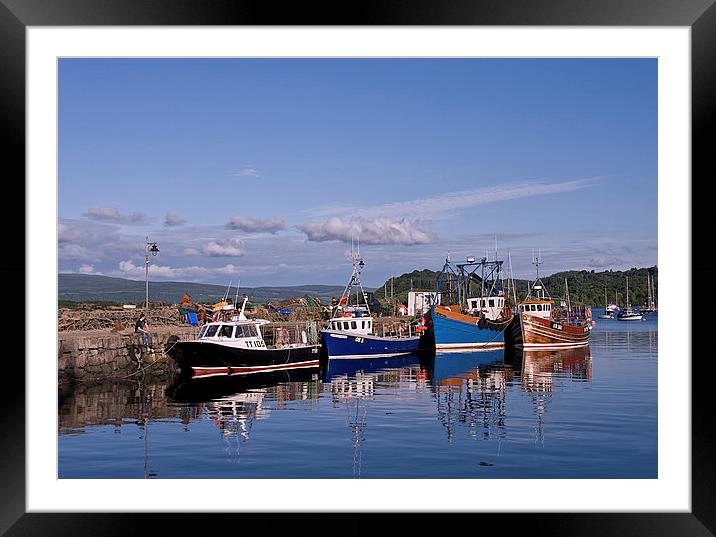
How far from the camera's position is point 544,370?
18578 millimetres

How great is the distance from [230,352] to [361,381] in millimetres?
2845

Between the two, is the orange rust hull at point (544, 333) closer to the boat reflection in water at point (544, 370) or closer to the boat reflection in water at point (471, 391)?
the boat reflection in water at point (544, 370)

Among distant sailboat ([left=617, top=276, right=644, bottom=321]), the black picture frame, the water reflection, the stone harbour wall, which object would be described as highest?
the black picture frame

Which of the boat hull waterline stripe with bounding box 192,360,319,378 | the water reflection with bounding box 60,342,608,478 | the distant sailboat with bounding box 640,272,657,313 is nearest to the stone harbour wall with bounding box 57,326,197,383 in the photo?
the water reflection with bounding box 60,342,608,478

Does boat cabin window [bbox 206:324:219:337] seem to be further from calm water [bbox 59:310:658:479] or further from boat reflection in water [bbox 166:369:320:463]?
calm water [bbox 59:310:658:479]

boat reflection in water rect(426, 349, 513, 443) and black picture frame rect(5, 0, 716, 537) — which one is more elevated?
black picture frame rect(5, 0, 716, 537)

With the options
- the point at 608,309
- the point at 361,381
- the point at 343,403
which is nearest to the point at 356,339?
the point at 361,381

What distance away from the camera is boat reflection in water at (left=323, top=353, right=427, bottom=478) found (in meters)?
9.66

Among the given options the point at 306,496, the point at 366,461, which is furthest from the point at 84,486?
the point at 366,461

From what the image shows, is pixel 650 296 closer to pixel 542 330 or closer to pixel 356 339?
pixel 542 330

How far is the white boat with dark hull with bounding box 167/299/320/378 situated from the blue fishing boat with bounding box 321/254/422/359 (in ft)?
9.16
